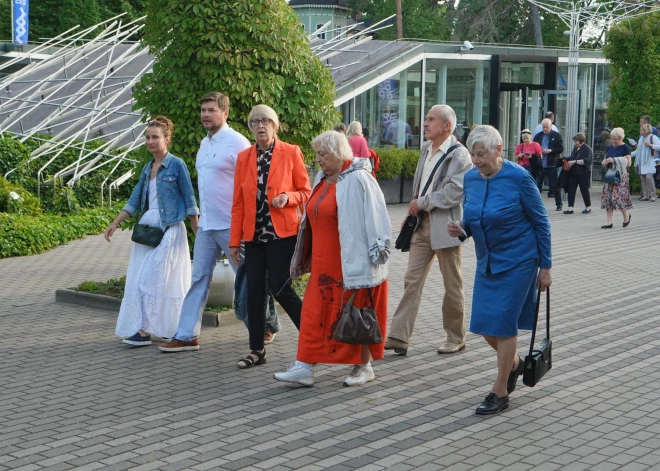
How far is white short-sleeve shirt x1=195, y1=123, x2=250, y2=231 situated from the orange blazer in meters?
0.35

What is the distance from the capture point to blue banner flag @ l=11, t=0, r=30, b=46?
2658 cm

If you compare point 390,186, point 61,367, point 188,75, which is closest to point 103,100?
point 390,186

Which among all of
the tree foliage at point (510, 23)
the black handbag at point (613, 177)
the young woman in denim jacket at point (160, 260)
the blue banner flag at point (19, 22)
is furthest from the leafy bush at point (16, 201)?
the tree foliage at point (510, 23)

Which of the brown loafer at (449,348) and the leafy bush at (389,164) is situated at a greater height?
the leafy bush at (389,164)

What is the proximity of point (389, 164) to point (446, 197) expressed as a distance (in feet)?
43.7

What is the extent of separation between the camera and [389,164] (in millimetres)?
20422

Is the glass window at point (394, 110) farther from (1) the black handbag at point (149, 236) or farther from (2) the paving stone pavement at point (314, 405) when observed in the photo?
(1) the black handbag at point (149, 236)

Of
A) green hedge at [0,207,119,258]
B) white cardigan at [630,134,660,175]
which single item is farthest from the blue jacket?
white cardigan at [630,134,660,175]

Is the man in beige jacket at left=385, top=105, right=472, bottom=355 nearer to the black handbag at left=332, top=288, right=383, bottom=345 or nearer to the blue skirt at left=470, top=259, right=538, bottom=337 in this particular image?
the black handbag at left=332, top=288, right=383, bottom=345

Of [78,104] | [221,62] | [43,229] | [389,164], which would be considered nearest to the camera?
[221,62]

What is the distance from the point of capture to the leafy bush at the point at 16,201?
49.8ft

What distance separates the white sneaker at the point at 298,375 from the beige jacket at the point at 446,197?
1459mm

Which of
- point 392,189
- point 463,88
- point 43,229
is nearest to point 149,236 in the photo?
point 43,229

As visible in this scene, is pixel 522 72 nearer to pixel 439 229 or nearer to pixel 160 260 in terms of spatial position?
pixel 439 229
